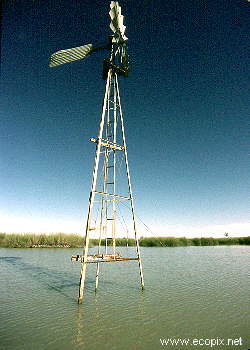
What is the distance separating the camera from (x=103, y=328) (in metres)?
7.86

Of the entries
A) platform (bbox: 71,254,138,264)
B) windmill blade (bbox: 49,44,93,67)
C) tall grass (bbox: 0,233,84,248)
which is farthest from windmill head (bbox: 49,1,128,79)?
tall grass (bbox: 0,233,84,248)

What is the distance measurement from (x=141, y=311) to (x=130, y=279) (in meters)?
7.35

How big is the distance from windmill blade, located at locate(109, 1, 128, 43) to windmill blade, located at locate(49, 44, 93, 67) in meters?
1.80

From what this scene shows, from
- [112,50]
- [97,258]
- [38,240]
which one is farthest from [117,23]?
[38,240]

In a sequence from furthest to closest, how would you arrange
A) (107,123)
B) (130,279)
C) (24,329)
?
(130,279) → (107,123) → (24,329)

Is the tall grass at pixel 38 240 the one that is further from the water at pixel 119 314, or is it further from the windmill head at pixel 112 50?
the windmill head at pixel 112 50

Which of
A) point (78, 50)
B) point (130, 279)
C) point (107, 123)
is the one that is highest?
point (78, 50)

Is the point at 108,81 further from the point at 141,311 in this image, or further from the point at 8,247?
the point at 8,247

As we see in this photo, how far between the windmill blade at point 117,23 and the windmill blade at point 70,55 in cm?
180

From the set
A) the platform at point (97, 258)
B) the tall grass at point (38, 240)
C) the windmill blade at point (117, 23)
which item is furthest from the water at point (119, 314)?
the tall grass at point (38, 240)

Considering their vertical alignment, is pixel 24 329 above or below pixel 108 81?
below

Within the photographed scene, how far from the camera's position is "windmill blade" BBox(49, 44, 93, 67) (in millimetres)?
12070

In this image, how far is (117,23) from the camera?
1309cm

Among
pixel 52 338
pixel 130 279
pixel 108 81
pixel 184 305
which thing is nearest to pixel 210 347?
pixel 184 305
